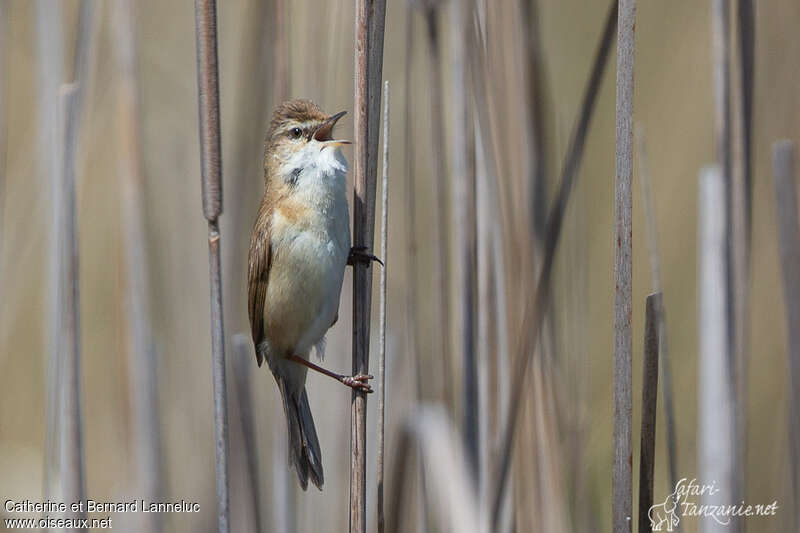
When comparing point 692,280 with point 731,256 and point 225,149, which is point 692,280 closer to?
point 731,256

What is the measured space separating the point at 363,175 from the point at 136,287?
0.89 meters

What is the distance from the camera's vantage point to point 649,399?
1747 mm

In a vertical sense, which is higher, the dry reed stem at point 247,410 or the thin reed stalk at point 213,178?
the thin reed stalk at point 213,178

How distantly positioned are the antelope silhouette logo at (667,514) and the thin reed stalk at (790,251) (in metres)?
0.34

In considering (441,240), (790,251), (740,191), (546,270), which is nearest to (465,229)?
(441,240)

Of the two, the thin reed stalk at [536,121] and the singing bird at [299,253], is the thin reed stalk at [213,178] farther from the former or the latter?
the thin reed stalk at [536,121]

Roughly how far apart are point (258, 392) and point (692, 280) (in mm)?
1832

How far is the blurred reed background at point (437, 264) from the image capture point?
2201mm

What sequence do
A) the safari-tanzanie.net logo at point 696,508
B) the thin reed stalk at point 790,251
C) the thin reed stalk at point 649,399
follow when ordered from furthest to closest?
the thin reed stalk at point 790,251 < the safari-tanzanie.net logo at point 696,508 < the thin reed stalk at point 649,399

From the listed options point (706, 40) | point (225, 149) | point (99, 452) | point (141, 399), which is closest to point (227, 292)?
point (141, 399)

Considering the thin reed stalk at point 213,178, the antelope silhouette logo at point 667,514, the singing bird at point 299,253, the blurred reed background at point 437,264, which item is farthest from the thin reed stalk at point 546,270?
the thin reed stalk at point 213,178

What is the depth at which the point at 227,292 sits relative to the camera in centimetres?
256

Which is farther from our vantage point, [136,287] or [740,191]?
[136,287]

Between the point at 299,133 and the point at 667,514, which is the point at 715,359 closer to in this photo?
the point at 667,514
